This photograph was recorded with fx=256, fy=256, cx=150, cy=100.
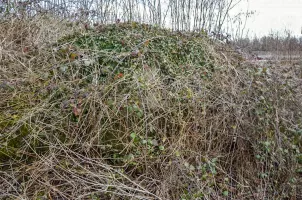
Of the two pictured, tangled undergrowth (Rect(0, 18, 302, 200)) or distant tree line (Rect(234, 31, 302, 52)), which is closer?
tangled undergrowth (Rect(0, 18, 302, 200))

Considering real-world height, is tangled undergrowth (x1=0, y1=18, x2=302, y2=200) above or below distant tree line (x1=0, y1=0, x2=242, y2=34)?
below

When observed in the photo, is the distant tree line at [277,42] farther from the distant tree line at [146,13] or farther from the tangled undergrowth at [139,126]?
the tangled undergrowth at [139,126]

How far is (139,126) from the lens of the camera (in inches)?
95.3

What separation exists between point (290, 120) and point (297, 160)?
450 mm

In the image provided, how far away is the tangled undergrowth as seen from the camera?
6.95ft

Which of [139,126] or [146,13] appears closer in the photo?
[139,126]

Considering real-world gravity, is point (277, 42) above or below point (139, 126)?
above

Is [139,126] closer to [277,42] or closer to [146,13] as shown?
[146,13]

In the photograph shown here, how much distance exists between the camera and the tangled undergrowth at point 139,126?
212 cm

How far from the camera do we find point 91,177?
2074mm

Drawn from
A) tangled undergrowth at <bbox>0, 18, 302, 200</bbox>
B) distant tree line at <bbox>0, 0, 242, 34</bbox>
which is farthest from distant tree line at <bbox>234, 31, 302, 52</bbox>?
tangled undergrowth at <bbox>0, 18, 302, 200</bbox>

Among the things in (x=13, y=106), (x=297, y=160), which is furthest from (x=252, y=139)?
(x=13, y=106)

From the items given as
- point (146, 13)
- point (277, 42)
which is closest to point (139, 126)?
point (146, 13)

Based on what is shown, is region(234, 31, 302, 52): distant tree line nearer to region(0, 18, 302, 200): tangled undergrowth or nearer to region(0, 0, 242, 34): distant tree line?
region(0, 0, 242, 34): distant tree line
